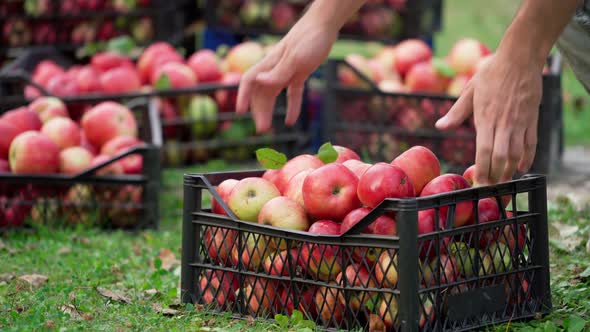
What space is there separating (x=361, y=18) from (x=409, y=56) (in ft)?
3.28

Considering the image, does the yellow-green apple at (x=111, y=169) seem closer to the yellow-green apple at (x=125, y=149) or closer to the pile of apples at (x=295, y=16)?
the yellow-green apple at (x=125, y=149)

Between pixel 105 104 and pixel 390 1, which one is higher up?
pixel 390 1

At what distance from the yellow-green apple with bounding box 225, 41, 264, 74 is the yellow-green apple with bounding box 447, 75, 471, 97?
3.76 ft

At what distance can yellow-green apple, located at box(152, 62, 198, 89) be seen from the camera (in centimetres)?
484

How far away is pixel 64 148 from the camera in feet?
13.2

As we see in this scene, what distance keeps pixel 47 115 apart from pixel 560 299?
8.85 ft

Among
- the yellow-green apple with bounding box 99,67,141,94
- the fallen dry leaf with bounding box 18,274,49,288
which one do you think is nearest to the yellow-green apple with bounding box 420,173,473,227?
the fallen dry leaf with bounding box 18,274,49,288

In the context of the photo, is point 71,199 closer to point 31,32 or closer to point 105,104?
point 105,104

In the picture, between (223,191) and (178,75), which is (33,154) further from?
(223,191)

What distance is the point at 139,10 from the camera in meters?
6.17

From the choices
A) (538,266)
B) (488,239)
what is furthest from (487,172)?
(538,266)

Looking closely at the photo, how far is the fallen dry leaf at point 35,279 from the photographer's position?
2877mm

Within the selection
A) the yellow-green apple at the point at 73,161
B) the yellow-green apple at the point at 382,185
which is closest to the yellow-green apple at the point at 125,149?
the yellow-green apple at the point at 73,161

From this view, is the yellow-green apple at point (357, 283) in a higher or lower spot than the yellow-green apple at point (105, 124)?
lower
